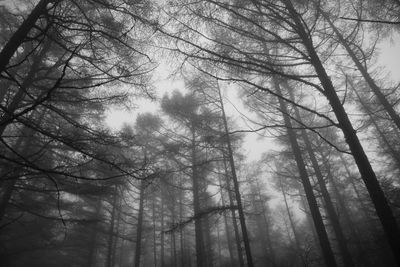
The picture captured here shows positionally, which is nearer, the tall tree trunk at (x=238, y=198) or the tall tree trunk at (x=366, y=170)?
the tall tree trunk at (x=366, y=170)

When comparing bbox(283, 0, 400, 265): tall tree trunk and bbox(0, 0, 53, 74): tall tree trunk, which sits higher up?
bbox(0, 0, 53, 74): tall tree trunk

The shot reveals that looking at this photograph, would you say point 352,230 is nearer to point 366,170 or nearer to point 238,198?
point 238,198

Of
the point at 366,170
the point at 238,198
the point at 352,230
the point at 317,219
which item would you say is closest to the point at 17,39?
the point at 366,170

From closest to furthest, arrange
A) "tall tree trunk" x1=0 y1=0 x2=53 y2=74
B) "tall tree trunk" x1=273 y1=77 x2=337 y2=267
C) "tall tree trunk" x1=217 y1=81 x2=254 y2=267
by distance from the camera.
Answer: "tall tree trunk" x1=0 y1=0 x2=53 y2=74 → "tall tree trunk" x1=273 y1=77 x2=337 y2=267 → "tall tree trunk" x1=217 y1=81 x2=254 y2=267

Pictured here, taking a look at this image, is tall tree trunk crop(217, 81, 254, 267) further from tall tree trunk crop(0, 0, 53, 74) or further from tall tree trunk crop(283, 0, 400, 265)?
tall tree trunk crop(0, 0, 53, 74)

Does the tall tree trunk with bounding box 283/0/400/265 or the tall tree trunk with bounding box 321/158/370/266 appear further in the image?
the tall tree trunk with bounding box 321/158/370/266

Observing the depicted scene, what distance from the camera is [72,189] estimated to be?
6.14 m

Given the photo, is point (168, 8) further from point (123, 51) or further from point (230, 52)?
point (123, 51)

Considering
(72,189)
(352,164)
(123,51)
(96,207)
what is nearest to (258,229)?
(352,164)

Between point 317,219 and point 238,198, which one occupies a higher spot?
point 238,198

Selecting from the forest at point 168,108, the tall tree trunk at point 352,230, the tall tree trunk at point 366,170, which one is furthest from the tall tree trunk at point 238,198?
the tall tree trunk at point 366,170

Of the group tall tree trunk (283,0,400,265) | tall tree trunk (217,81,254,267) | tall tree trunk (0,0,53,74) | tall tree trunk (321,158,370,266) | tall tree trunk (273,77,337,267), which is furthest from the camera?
tall tree trunk (321,158,370,266)

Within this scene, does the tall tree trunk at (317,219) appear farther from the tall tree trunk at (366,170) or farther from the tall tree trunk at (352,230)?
the tall tree trunk at (366,170)

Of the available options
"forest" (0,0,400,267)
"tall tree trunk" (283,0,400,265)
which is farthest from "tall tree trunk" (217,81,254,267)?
"tall tree trunk" (283,0,400,265)
